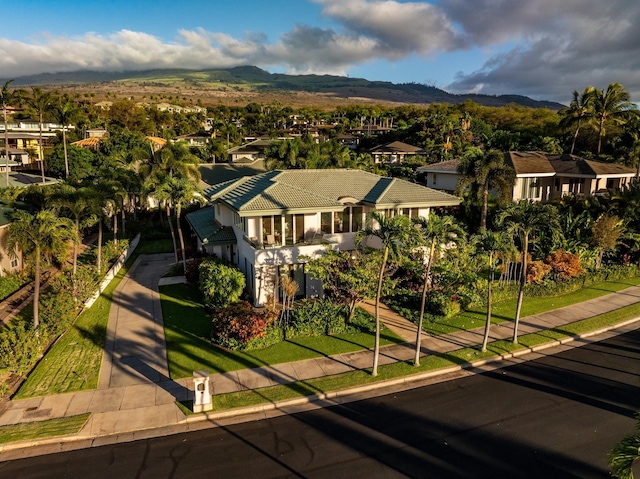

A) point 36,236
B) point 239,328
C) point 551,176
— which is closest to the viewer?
point 239,328

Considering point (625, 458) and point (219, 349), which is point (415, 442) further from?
point (219, 349)

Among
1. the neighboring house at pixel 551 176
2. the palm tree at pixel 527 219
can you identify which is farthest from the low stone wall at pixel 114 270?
the neighboring house at pixel 551 176

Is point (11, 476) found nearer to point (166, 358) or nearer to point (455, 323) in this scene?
point (166, 358)

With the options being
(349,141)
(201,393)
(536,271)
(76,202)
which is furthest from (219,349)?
(349,141)

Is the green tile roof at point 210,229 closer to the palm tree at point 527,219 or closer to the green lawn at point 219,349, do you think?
the green lawn at point 219,349

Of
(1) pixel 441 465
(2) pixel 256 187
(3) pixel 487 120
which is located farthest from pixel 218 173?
(3) pixel 487 120
